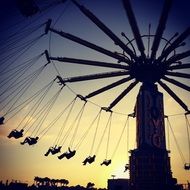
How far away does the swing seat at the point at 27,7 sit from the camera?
18734 millimetres

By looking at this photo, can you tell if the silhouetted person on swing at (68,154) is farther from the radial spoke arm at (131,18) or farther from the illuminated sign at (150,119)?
the radial spoke arm at (131,18)

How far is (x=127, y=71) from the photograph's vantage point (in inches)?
978

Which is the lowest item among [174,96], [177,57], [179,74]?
[174,96]

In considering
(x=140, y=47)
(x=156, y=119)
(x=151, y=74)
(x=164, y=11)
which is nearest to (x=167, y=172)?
(x=156, y=119)

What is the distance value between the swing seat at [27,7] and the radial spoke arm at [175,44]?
1139 centimetres

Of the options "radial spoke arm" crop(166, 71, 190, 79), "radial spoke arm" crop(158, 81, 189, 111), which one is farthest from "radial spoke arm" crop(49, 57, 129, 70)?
"radial spoke arm" crop(158, 81, 189, 111)

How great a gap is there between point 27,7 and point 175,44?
12.1 meters

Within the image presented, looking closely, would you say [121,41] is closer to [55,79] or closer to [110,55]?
[110,55]

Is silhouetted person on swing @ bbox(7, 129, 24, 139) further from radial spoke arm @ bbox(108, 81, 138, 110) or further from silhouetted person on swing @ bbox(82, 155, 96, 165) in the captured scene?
radial spoke arm @ bbox(108, 81, 138, 110)

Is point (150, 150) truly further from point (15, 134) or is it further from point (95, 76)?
point (15, 134)

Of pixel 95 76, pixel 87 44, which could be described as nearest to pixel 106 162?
pixel 95 76

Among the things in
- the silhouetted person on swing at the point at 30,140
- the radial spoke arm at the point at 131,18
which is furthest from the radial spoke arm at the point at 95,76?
the silhouetted person on swing at the point at 30,140

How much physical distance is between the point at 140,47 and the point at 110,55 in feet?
8.71

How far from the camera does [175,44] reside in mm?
22531
